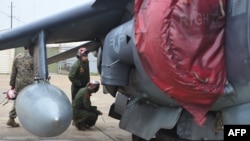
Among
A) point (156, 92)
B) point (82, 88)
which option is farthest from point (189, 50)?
point (82, 88)

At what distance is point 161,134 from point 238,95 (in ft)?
7.17

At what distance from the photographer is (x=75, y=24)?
695 centimetres

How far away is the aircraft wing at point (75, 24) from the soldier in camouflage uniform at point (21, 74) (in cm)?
169

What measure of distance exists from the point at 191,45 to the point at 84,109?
531cm

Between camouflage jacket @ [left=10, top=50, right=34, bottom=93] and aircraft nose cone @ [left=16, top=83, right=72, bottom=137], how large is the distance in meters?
3.42

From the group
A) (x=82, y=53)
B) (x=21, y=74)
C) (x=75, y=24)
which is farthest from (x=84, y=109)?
(x=75, y=24)

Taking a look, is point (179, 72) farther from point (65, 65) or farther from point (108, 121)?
point (65, 65)

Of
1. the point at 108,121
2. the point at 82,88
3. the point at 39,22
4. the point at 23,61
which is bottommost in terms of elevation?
the point at 108,121

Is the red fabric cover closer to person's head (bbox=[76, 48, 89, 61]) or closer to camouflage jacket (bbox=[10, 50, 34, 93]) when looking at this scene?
person's head (bbox=[76, 48, 89, 61])

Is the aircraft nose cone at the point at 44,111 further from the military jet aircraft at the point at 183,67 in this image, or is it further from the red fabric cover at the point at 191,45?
the red fabric cover at the point at 191,45

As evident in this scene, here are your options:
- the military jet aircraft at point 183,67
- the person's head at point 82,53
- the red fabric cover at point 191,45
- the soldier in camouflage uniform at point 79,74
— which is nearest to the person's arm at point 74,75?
the soldier in camouflage uniform at point 79,74

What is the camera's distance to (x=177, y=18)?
3949 mm

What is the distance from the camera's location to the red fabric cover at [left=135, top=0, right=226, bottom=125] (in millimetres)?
3949

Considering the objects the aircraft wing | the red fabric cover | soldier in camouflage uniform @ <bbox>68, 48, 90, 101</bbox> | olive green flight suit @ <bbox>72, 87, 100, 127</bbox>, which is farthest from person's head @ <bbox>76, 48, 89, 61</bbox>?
the red fabric cover
